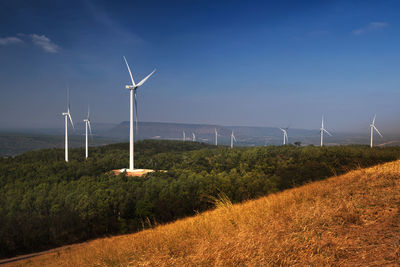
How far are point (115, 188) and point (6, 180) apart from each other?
39415mm

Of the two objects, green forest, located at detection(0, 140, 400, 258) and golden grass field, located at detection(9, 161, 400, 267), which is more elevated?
golden grass field, located at detection(9, 161, 400, 267)

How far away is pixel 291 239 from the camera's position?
5.42m

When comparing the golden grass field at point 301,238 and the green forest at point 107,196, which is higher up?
the golden grass field at point 301,238

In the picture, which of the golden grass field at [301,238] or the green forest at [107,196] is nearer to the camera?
the golden grass field at [301,238]

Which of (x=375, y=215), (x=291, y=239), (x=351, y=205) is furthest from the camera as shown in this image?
(x=351, y=205)

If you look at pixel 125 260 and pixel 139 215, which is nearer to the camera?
pixel 125 260

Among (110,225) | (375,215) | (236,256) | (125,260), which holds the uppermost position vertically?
(375,215)

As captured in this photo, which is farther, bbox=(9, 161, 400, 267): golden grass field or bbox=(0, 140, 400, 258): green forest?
bbox=(0, 140, 400, 258): green forest

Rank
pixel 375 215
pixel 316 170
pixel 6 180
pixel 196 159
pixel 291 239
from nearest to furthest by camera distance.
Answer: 1. pixel 291 239
2. pixel 375 215
3. pixel 316 170
4. pixel 6 180
5. pixel 196 159

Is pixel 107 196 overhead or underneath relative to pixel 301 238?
underneath

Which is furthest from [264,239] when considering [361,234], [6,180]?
[6,180]

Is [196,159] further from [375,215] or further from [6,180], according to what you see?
[375,215]

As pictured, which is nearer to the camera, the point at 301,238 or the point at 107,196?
the point at 301,238

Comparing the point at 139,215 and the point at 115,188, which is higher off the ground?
the point at 115,188
